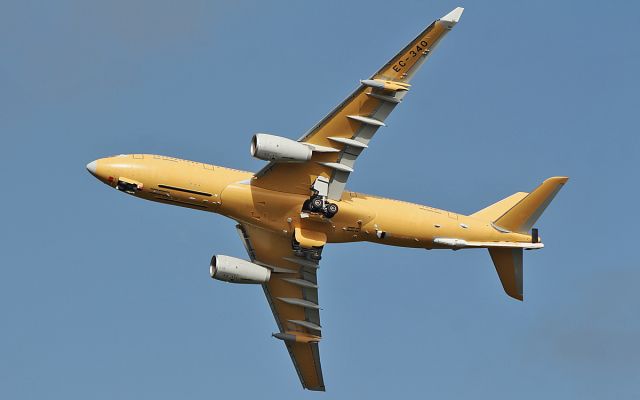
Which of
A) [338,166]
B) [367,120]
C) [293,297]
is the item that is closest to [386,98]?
[367,120]

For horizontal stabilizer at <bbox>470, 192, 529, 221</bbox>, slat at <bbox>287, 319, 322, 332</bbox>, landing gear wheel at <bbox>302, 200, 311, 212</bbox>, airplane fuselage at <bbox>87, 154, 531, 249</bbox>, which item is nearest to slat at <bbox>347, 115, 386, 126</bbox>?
airplane fuselage at <bbox>87, 154, 531, 249</bbox>

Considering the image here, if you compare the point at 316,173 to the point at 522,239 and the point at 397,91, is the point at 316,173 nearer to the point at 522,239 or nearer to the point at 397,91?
the point at 397,91

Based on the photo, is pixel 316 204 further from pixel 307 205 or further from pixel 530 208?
pixel 530 208

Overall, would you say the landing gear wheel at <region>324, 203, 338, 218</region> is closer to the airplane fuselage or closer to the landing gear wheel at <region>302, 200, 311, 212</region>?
the airplane fuselage

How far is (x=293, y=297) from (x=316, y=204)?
39.4ft

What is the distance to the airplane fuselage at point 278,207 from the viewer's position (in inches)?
2995

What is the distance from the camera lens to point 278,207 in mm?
78000

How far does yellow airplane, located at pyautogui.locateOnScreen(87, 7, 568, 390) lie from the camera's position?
247ft

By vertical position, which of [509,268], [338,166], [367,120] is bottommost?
[509,268]

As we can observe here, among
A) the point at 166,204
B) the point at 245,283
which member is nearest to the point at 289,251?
the point at 245,283

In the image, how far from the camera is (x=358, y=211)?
78188 millimetres

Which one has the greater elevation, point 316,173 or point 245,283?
point 316,173

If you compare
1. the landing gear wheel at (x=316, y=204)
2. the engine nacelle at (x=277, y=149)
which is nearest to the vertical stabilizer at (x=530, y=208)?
the landing gear wheel at (x=316, y=204)

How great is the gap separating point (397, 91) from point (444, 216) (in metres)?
9.34
